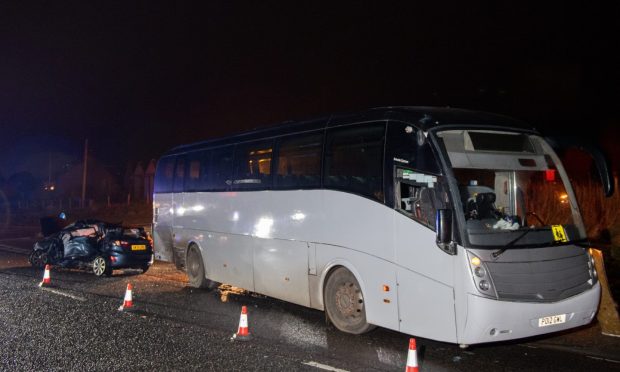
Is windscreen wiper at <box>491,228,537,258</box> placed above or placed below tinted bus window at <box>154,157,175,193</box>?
below

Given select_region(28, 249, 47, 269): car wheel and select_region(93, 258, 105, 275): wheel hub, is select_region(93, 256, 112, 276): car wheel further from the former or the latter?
select_region(28, 249, 47, 269): car wheel

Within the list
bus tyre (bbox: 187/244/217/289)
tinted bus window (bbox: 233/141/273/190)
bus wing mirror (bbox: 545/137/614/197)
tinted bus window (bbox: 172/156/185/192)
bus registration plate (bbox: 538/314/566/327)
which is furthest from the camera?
tinted bus window (bbox: 172/156/185/192)

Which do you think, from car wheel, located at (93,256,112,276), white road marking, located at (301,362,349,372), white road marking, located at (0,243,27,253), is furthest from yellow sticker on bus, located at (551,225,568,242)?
white road marking, located at (0,243,27,253)

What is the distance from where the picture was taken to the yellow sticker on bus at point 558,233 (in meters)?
7.07

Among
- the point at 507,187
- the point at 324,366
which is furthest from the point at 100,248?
the point at 507,187

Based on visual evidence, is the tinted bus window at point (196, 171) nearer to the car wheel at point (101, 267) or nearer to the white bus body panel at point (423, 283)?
the car wheel at point (101, 267)

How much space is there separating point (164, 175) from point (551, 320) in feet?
35.3

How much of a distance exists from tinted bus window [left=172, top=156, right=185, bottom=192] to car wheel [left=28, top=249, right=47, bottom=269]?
5636mm

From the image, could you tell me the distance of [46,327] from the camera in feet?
28.7

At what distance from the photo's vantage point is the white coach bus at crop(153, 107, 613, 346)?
6.56 metres

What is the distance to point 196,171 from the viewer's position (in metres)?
13.3

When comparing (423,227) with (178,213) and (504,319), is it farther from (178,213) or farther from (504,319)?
(178,213)

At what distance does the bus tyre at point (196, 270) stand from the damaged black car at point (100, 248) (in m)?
2.59

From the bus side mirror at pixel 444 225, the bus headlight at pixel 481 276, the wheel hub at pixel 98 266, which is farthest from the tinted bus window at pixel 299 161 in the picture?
the wheel hub at pixel 98 266
